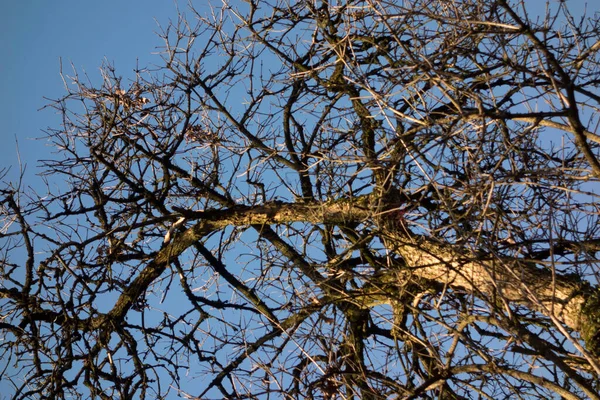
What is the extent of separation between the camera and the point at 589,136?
11.4ft

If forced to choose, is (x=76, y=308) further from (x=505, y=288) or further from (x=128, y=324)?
(x=505, y=288)

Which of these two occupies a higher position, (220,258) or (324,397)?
(220,258)

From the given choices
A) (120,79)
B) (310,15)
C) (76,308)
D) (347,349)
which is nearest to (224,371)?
(347,349)

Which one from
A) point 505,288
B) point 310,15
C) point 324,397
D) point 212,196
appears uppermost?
point 310,15

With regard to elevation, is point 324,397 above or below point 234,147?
below

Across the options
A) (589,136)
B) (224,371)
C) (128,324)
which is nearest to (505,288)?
(589,136)

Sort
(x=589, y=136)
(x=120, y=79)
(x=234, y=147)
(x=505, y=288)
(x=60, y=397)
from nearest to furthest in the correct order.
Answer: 1. (x=589, y=136)
2. (x=505, y=288)
3. (x=60, y=397)
4. (x=120, y=79)
5. (x=234, y=147)

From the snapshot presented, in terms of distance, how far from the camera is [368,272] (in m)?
4.52

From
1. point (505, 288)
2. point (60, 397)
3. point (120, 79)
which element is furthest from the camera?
point (120, 79)

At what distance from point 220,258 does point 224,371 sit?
1394 mm

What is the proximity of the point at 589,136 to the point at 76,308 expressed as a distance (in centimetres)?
410

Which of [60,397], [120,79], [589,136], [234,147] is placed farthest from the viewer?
[234,147]

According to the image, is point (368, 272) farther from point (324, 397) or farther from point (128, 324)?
point (128, 324)

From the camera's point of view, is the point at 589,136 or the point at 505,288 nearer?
the point at 589,136
